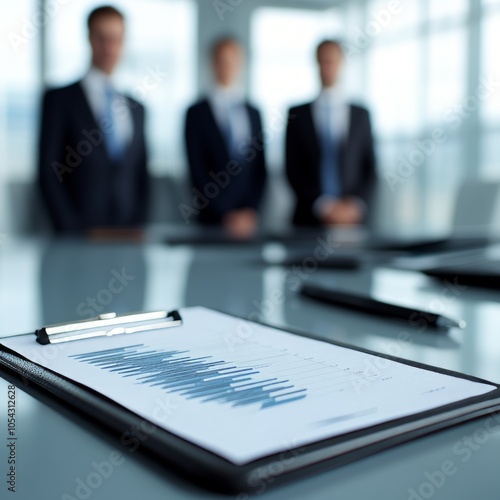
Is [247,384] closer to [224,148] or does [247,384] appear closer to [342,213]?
[342,213]

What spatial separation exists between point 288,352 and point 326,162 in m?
2.71

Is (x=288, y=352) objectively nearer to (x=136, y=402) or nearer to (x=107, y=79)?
(x=136, y=402)

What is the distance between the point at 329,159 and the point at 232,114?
0.60 meters

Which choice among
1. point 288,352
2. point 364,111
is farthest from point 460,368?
point 364,111

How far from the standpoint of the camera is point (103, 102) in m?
2.71

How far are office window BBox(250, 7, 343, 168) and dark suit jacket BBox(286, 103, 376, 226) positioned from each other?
7.29ft

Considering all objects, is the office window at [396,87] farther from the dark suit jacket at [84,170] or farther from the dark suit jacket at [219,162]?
the dark suit jacket at [84,170]

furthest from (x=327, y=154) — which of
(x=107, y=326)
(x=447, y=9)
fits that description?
(x=107, y=326)

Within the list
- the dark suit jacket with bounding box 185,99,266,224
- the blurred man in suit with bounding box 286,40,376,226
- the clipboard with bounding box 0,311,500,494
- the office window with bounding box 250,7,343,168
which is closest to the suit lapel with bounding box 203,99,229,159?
the dark suit jacket with bounding box 185,99,266,224

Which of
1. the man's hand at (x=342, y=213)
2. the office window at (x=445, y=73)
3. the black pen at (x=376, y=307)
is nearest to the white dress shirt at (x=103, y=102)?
the man's hand at (x=342, y=213)

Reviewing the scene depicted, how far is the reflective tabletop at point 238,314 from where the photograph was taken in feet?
0.84

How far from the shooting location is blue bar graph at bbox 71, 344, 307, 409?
1.08 ft

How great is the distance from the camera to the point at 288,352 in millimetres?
423

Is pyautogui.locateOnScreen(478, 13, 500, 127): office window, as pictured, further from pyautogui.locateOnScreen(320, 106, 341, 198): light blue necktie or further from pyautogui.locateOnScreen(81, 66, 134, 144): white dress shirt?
pyautogui.locateOnScreen(81, 66, 134, 144): white dress shirt
